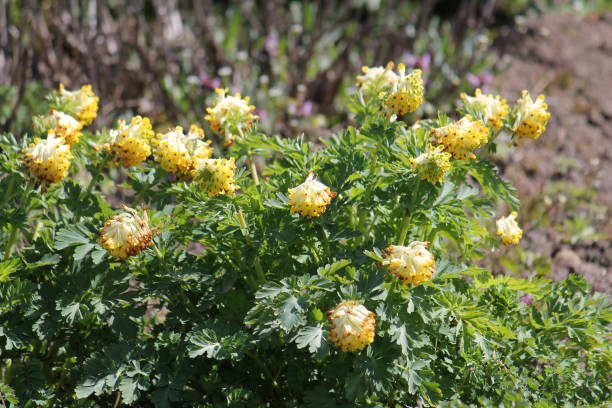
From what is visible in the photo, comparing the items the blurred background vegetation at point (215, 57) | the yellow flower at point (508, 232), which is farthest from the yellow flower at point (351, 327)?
the blurred background vegetation at point (215, 57)

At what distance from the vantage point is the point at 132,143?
220 centimetres

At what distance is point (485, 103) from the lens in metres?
2.37

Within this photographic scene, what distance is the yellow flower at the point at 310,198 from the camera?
77.3 inches

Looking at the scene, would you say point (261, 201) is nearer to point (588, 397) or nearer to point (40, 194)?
point (40, 194)

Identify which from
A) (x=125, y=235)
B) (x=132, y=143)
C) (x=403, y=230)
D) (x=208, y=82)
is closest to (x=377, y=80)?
(x=403, y=230)

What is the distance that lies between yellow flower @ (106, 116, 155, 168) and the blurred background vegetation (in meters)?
1.91

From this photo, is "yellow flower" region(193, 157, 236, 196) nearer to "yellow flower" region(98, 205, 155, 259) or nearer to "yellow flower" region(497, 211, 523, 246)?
"yellow flower" region(98, 205, 155, 259)

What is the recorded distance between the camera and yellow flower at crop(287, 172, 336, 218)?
1963mm

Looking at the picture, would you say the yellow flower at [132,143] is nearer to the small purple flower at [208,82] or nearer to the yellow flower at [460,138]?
the yellow flower at [460,138]

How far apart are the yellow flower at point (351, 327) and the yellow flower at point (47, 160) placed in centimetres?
110

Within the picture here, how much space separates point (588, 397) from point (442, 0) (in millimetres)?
5545

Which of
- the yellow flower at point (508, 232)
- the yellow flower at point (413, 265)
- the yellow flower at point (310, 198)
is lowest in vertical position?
the yellow flower at point (508, 232)

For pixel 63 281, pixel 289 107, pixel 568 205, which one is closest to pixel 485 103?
pixel 63 281

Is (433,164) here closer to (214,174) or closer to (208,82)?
(214,174)
